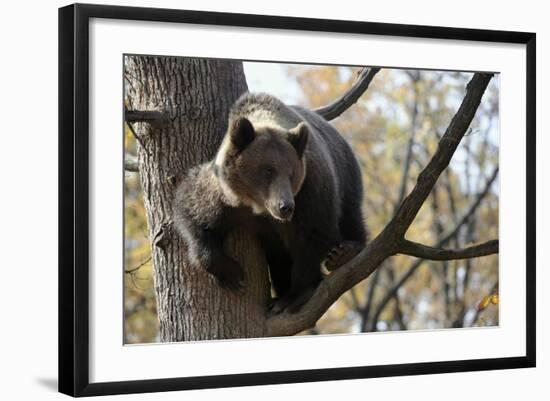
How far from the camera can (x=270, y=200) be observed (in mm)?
5277

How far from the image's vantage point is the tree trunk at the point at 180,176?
18.2 feet

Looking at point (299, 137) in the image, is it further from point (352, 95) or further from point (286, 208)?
point (352, 95)

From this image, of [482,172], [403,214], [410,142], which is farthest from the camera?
[410,142]

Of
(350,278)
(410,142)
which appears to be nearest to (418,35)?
(350,278)

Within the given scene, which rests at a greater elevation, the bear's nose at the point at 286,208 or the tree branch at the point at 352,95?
the tree branch at the point at 352,95

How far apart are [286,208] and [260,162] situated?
1.35ft

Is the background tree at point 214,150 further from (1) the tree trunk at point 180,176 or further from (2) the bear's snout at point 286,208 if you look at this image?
(2) the bear's snout at point 286,208

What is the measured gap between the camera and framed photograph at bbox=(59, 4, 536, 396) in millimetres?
4992

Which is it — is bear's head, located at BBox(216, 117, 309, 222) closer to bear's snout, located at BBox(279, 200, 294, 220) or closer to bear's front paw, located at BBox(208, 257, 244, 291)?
bear's snout, located at BBox(279, 200, 294, 220)

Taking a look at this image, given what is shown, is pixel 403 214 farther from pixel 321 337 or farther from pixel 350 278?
pixel 321 337

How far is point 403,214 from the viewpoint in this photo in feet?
17.4

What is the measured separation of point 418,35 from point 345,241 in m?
1.43

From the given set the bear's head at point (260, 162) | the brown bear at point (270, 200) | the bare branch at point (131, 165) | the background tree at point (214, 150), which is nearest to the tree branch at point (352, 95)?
the background tree at point (214, 150)

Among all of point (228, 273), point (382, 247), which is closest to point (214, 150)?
point (228, 273)
